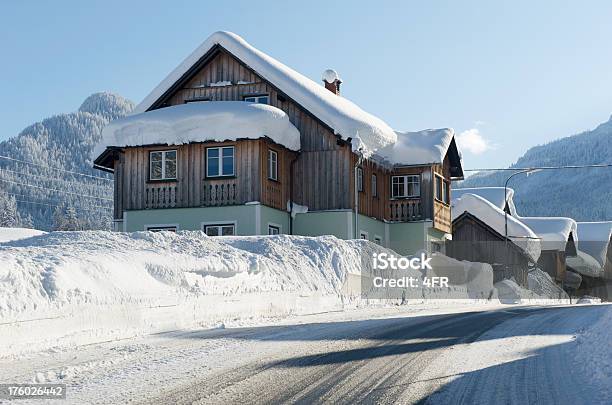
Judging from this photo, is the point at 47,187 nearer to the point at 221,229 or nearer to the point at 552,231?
the point at 552,231

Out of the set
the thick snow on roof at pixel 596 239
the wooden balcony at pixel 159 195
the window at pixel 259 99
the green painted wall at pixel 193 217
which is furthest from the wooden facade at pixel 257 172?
the thick snow on roof at pixel 596 239

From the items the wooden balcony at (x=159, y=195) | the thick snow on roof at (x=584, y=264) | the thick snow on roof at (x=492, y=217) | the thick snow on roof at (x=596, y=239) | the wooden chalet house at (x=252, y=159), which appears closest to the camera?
the wooden chalet house at (x=252, y=159)

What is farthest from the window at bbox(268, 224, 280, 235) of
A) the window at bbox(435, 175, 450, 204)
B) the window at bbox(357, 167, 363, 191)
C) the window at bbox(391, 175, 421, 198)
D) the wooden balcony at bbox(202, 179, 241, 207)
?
the window at bbox(435, 175, 450, 204)

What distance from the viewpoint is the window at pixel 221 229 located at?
28.3 m

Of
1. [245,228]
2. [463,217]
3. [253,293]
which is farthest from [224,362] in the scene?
[463,217]

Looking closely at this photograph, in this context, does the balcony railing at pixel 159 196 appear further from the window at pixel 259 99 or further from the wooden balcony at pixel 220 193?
the window at pixel 259 99

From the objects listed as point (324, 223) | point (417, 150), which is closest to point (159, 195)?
point (324, 223)

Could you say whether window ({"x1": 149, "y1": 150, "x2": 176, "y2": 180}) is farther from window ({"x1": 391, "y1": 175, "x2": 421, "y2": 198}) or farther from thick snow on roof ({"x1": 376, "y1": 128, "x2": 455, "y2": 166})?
window ({"x1": 391, "y1": 175, "x2": 421, "y2": 198})

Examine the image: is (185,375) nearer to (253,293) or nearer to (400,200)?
(253,293)

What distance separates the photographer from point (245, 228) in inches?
1101

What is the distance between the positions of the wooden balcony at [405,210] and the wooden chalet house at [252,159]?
0.19 ft

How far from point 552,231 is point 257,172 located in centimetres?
3876

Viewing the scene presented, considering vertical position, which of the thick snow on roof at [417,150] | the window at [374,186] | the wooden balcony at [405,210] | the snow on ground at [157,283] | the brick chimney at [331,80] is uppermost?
the brick chimney at [331,80]

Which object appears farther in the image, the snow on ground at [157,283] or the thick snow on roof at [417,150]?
the thick snow on roof at [417,150]
